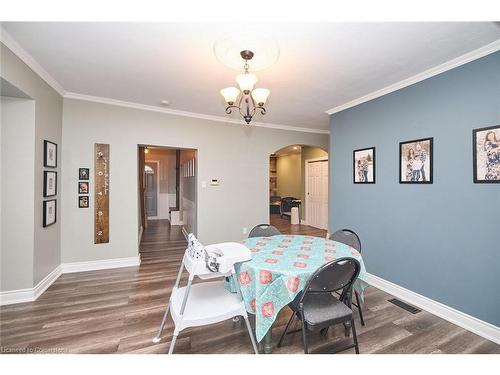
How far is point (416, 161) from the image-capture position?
2.62 m

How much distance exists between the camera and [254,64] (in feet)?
6.94

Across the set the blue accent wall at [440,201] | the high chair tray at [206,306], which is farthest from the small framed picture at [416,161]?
the high chair tray at [206,306]

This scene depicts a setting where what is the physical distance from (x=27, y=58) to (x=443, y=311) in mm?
4952

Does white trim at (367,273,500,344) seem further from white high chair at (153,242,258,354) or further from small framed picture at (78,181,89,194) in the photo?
small framed picture at (78,181,89,194)

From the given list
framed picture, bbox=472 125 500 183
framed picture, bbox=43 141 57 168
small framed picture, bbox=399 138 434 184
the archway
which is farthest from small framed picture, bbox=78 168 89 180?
framed picture, bbox=472 125 500 183

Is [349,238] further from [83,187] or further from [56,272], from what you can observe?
[56,272]

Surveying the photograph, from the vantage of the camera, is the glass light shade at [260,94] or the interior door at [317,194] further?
the interior door at [317,194]

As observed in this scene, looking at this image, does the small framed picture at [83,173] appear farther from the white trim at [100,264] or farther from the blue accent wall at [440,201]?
the blue accent wall at [440,201]

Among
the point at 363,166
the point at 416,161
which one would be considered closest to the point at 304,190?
the point at 363,166

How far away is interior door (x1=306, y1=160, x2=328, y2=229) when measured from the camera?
6618mm

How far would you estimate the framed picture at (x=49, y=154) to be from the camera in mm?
2771

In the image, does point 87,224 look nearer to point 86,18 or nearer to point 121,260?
point 121,260

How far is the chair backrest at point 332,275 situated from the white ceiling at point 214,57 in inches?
71.0

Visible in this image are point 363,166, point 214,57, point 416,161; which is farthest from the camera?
point 363,166
